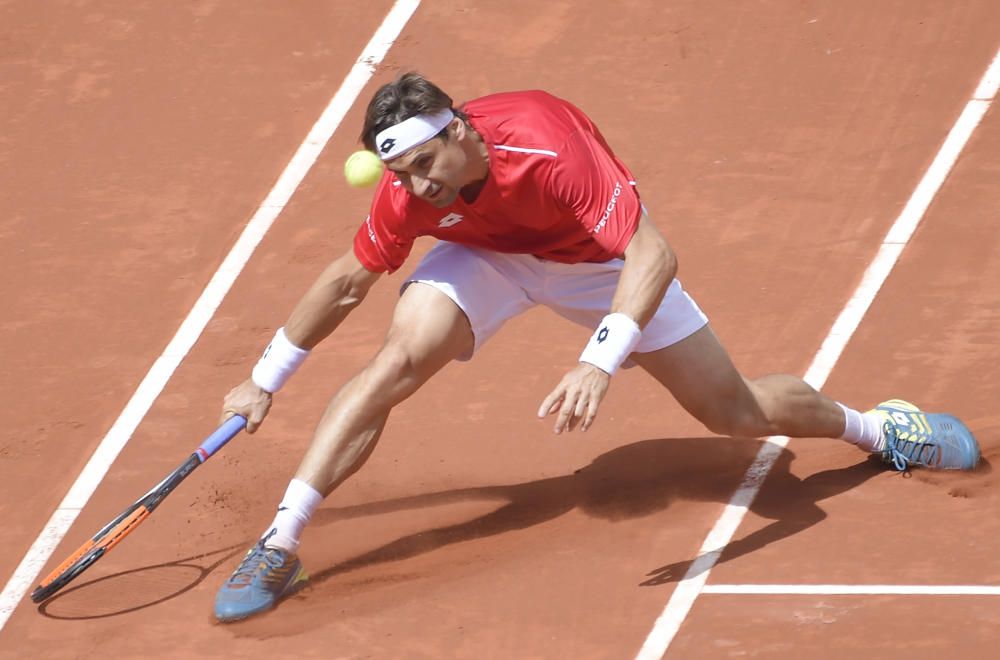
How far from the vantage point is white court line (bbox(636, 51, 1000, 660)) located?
6156 mm

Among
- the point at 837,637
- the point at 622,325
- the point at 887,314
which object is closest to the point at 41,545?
the point at 622,325

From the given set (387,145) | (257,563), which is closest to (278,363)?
(257,563)

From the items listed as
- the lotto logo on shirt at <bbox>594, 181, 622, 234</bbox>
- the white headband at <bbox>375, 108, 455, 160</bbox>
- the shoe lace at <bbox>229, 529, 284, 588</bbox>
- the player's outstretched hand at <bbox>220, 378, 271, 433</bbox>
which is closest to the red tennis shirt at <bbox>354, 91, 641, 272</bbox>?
the lotto logo on shirt at <bbox>594, 181, 622, 234</bbox>

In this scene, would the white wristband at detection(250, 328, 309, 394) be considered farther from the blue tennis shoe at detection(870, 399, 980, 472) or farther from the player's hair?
the blue tennis shoe at detection(870, 399, 980, 472)

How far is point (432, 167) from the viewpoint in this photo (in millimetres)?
5945

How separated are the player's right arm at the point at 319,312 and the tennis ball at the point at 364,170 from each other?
53 centimetres

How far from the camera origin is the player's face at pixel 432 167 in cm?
593

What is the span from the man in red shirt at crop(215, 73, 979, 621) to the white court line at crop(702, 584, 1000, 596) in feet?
2.11

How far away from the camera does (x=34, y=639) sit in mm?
6352

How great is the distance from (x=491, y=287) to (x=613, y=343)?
812 mm

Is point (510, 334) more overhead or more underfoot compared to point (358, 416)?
more underfoot

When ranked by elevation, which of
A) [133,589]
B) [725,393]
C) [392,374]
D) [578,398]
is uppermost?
[578,398]

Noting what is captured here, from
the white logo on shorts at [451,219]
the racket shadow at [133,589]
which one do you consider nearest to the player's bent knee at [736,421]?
the white logo on shorts at [451,219]

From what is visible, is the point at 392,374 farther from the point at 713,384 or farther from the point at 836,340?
the point at 836,340
